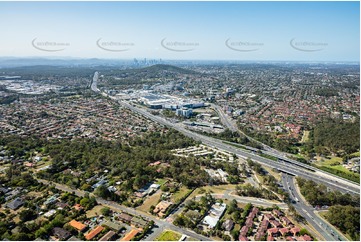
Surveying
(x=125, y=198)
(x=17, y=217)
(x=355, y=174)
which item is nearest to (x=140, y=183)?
(x=125, y=198)

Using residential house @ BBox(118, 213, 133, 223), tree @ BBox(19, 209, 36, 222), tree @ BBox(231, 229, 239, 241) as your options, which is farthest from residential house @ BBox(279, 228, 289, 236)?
tree @ BBox(19, 209, 36, 222)

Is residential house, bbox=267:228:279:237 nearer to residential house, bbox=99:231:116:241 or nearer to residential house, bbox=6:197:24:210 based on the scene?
residential house, bbox=99:231:116:241

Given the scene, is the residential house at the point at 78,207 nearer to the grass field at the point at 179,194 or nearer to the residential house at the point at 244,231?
the grass field at the point at 179,194

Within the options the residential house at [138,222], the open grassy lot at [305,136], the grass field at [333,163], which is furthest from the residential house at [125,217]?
the open grassy lot at [305,136]

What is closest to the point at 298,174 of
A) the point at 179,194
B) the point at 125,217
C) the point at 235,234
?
the point at 179,194

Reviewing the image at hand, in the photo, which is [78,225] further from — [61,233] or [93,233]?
[93,233]

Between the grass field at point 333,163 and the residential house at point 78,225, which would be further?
the grass field at point 333,163
